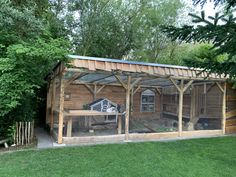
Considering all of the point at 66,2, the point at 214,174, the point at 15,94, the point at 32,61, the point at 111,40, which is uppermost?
the point at 66,2

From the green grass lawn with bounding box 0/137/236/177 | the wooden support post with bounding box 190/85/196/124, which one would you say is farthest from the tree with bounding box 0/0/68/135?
the wooden support post with bounding box 190/85/196/124

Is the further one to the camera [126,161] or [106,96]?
[106,96]

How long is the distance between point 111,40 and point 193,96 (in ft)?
23.8

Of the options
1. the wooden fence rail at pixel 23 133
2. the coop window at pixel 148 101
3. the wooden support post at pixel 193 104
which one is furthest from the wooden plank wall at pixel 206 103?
the wooden fence rail at pixel 23 133

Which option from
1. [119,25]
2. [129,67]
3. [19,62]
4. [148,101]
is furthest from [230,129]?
[119,25]

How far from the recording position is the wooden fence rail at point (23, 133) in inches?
282

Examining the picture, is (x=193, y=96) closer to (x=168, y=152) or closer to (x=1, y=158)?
(x=168, y=152)

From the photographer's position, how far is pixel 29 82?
6.98 metres

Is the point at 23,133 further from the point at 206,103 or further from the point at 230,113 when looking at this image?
the point at 230,113

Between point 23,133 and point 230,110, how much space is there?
797cm

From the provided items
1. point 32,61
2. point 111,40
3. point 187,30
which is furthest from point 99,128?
point 111,40

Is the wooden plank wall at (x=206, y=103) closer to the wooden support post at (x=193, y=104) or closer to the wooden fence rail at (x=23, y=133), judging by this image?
the wooden support post at (x=193, y=104)

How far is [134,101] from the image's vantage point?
13.2 metres

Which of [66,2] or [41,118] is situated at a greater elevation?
[66,2]
